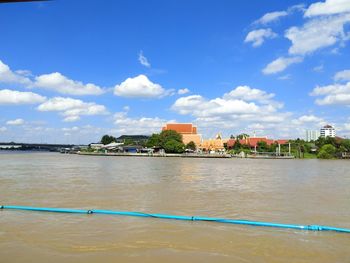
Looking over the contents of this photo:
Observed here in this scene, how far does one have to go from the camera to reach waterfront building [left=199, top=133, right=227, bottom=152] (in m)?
75.6

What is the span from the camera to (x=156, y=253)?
4.46 meters

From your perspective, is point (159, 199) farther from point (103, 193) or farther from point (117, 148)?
point (117, 148)

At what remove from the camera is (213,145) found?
252 ft

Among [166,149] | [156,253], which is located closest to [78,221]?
[156,253]

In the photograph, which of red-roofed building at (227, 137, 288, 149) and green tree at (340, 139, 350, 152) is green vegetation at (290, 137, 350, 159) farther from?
red-roofed building at (227, 137, 288, 149)

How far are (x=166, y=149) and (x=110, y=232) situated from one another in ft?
196

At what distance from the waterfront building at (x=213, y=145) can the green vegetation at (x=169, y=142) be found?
35.6 ft

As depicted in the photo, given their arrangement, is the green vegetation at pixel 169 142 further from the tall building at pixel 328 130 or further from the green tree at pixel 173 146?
the tall building at pixel 328 130

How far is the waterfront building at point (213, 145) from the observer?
7562cm

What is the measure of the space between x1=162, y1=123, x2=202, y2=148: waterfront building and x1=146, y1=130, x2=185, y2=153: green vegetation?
28.3 feet

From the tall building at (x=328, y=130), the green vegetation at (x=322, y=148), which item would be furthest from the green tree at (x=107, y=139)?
the tall building at (x=328, y=130)

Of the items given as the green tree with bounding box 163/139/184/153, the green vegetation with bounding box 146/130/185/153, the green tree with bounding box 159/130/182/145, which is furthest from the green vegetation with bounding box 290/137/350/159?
the green tree with bounding box 159/130/182/145

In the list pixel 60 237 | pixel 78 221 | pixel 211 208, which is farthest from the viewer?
pixel 211 208

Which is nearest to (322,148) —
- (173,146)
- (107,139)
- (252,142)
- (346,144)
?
(346,144)
